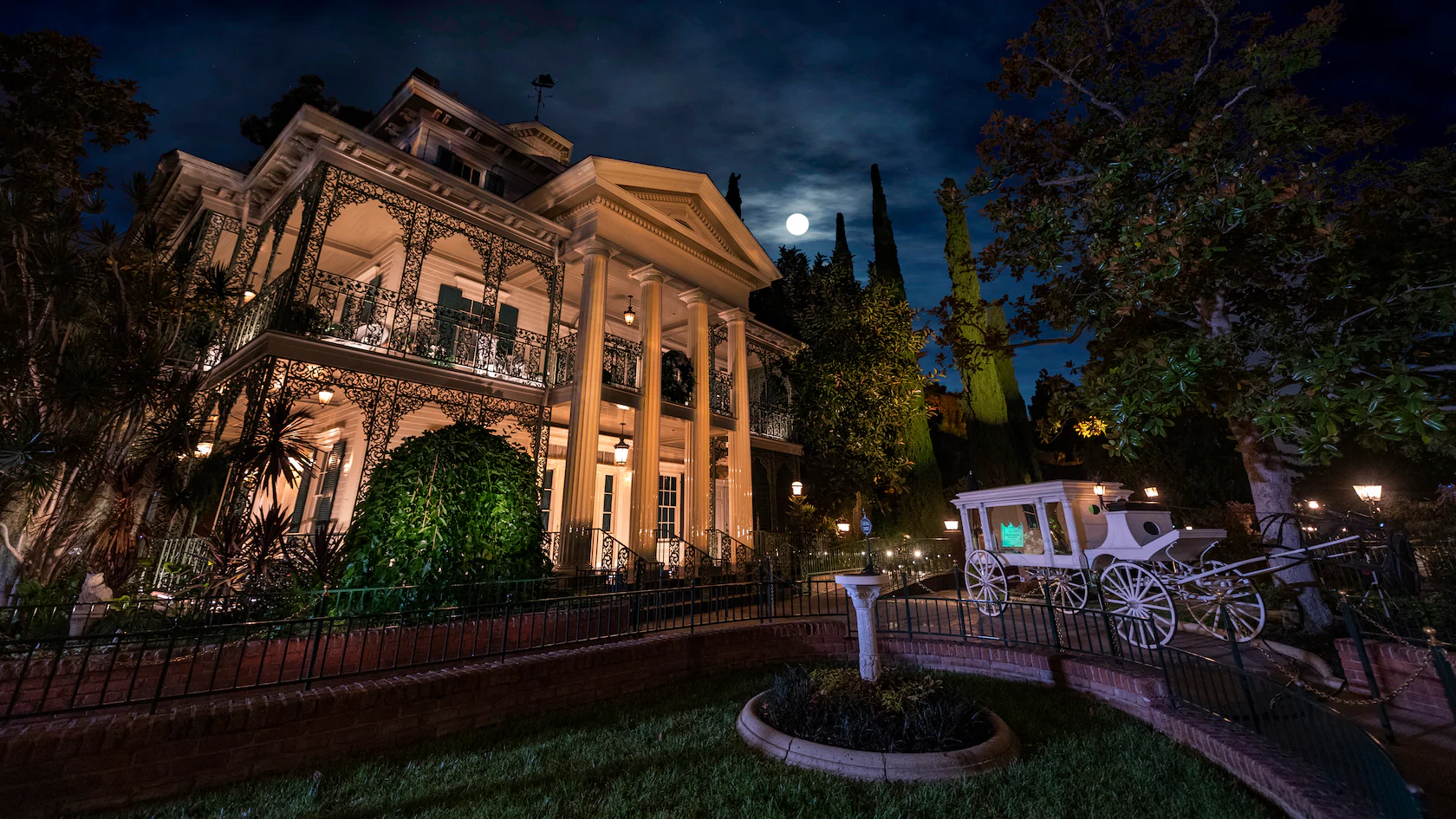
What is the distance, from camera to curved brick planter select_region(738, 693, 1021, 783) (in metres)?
4.07

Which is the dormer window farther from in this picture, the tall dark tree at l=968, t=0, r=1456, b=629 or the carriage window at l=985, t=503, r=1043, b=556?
the carriage window at l=985, t=503, r=1043, b=556

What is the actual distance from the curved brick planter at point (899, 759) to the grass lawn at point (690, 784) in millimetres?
107

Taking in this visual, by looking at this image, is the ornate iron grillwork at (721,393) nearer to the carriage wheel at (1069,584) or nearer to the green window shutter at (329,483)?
the carriage wheel at (1069,584)

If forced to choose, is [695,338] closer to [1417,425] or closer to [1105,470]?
[1417,425]

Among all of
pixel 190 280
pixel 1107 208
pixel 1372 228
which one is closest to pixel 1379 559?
pixel 1372 228

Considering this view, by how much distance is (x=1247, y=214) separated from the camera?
7312mm

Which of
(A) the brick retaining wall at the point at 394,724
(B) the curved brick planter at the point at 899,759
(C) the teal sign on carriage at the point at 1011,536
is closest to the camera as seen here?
(A) the brick retaining wall at the point at 394,724

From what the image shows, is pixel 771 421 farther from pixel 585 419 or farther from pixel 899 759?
pixel 899 759

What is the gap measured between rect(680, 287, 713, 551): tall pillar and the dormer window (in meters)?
6.86

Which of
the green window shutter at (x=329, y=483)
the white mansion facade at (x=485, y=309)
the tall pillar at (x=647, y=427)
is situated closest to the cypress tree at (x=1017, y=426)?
the white mansion facade at (x=485, y=309)

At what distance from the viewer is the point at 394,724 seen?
193 inches

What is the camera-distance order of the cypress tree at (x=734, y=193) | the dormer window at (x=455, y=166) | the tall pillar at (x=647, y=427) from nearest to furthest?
the tall pillar at (x=647, y=427) → the dormer window at (x=455, y=166) → the cypress tree at (x=734, y=193)

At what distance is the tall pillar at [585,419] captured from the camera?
34.1 feet

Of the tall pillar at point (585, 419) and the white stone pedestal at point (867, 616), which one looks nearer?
the white stone pedestal at point (867, 616)
